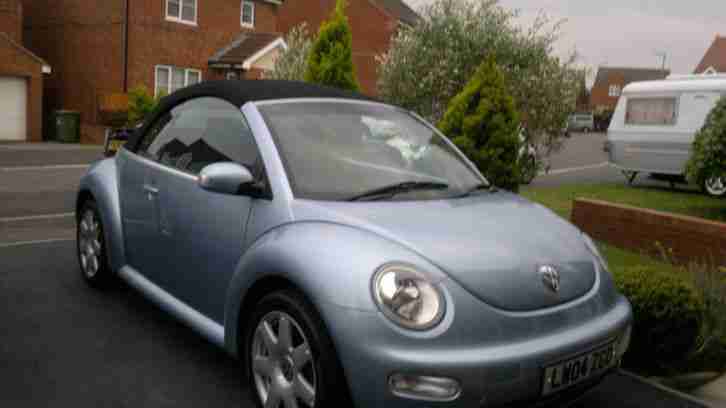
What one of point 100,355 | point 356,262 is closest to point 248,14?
point 100,355

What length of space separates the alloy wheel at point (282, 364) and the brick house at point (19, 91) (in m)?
27.2

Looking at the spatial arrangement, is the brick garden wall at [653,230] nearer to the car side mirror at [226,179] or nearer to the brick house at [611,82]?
the car side mirror at [226,179]

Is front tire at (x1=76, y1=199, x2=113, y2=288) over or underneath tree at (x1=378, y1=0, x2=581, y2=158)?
underneath

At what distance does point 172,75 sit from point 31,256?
25012 millimetres

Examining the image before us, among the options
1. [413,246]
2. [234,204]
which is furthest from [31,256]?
[413,246]

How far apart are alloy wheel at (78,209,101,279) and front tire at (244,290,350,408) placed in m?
2.46

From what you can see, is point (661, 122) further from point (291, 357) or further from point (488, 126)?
point (291, 357)

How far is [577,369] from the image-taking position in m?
3.13

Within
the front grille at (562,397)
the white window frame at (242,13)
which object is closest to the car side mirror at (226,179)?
the front grille at (562,397)

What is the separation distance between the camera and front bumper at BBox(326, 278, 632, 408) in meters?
2.82

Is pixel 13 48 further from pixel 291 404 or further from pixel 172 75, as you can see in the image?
pixel 291 404

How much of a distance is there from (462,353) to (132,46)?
2864cm

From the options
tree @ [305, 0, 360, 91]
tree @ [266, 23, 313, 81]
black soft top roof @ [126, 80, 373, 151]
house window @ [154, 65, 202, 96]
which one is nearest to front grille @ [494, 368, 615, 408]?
black soft top roof @ [126, 80, 373, 151]

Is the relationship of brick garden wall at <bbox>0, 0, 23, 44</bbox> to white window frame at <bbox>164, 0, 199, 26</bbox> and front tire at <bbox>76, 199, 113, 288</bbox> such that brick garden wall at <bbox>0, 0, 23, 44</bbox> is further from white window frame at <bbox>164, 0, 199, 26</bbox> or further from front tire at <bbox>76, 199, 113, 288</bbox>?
Answer: front tire at <bbox>76, 199, 113, 288</bbox>
